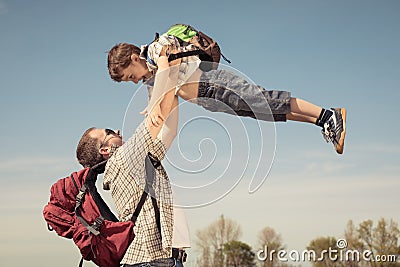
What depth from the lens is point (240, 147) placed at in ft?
10.2

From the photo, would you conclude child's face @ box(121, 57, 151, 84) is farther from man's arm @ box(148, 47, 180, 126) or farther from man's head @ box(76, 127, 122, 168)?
man's head @ box(76, 127, 122, 168)

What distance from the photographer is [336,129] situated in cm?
312

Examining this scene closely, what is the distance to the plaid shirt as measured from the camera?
2.72 meters

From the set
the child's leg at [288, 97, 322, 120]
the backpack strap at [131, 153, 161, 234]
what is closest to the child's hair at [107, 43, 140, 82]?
the backpack strap at [131, 153, 161, 234]

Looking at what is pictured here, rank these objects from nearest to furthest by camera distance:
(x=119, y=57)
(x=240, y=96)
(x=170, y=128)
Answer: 1. (x=170, y=128)
2. (x=240, y=96)
3. (x=119, y=57)

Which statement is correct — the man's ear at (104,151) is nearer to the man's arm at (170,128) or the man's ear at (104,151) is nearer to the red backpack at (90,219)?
the red backpack at (90,219)

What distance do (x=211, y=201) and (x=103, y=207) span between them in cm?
58

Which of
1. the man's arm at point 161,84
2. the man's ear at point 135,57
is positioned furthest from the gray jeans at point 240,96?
the man's ear at point 135,57

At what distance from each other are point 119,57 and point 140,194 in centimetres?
92

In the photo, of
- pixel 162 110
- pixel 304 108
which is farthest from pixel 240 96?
pixel 162 110

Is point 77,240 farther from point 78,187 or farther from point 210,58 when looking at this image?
point 210,58

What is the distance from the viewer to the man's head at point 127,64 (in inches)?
129

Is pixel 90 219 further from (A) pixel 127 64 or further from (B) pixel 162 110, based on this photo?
(A) pixel 127 64

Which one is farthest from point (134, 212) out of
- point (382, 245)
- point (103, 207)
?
point (382, 245)
